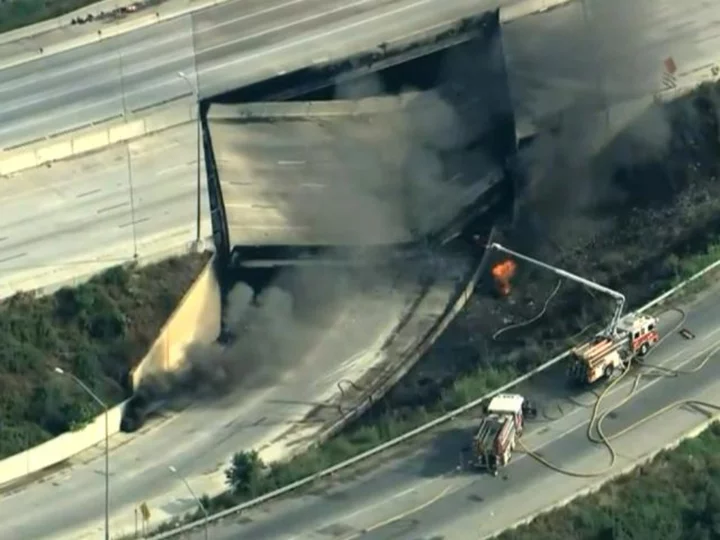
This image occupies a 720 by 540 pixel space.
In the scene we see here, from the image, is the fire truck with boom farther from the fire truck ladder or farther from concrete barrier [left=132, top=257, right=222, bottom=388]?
concrete barrier [left=132, top=257, right=222, bottom=388]

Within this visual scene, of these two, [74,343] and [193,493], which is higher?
[74,343]

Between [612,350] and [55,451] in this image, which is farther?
[55,451]

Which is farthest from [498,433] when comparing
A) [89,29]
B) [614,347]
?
[89,29]

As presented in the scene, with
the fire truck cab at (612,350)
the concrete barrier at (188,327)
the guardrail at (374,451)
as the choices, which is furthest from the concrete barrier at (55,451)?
the fire truck cab at (612,350)

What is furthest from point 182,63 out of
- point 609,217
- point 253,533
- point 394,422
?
point 253,533

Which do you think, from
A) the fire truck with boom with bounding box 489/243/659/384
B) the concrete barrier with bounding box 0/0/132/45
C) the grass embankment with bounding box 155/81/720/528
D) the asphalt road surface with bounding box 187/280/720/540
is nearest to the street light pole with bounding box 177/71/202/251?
the concrete barrier with bounding box 0/0/132/45

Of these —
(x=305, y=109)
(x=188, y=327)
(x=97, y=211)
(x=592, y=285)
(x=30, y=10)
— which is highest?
(x=30, y=10)

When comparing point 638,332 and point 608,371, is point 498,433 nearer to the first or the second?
→ point 608,371
